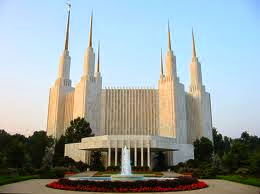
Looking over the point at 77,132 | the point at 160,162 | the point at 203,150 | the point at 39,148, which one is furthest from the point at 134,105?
the point at 39,148

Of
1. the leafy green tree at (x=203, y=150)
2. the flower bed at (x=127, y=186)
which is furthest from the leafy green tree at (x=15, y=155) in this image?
the leafy green tree at (x=203, y=150)

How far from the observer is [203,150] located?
51031 millimetres

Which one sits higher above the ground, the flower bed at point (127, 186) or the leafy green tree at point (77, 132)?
the leafy green tree at point (77, 132)

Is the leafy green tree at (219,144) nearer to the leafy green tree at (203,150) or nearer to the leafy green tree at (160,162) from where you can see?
the leafy green tree at (203,150)

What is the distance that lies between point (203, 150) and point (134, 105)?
61.4 feet

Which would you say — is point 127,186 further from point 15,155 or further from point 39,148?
point 39,148

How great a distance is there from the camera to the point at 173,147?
1734 inches

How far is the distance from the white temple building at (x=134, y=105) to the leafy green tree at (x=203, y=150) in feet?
13.7

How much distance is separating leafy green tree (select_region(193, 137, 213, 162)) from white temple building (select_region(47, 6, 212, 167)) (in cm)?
417

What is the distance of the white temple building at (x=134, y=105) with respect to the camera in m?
57.3

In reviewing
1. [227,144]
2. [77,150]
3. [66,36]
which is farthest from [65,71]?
[227,144]

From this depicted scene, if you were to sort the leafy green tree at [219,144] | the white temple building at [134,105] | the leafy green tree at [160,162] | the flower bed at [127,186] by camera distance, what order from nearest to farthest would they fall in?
the flower bed at [127,186]
the leafy green tree at [160,162]
the white temple building at [134,105]
the leafy green tree at [219,144]

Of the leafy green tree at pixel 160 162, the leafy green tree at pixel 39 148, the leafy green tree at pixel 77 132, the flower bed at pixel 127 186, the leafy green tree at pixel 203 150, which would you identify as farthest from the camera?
the leafy green tree at pixel 39 148

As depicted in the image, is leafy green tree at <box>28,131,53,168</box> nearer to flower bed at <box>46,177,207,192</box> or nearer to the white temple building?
the white temple building
